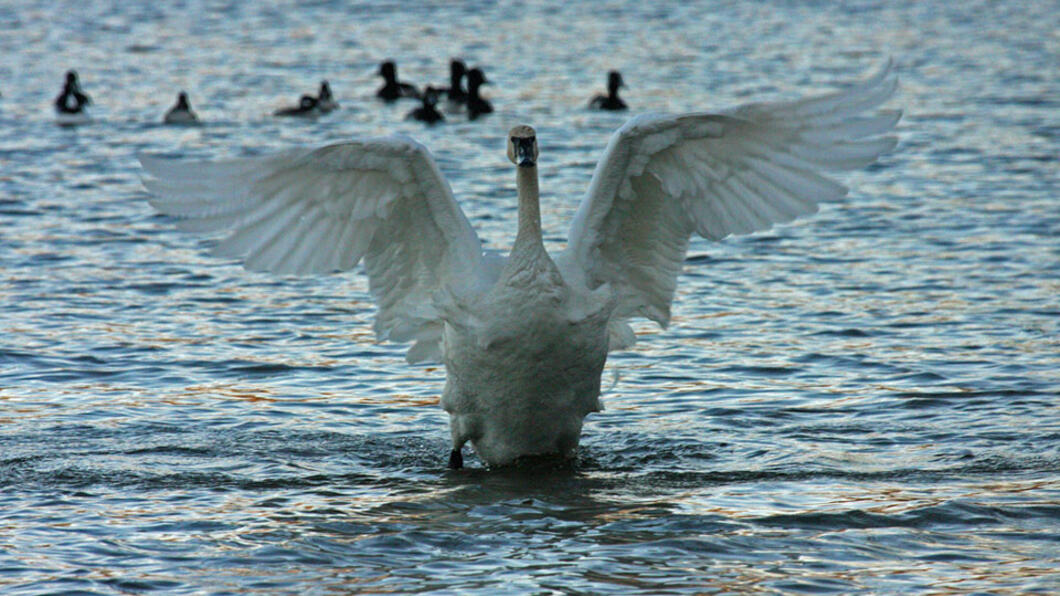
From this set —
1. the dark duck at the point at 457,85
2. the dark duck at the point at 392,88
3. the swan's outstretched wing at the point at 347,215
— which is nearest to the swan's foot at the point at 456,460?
the swan's outstretched wing at the point at 347,215

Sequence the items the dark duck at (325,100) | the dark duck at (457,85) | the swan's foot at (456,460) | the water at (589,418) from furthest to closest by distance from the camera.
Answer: the dark duck at (457,85) → the dark duck at (325,100) → the swan's foot at (456,460) → the water at (589,418)

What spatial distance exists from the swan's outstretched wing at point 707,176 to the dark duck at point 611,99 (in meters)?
14.7

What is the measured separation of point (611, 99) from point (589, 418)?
14017 millimetres

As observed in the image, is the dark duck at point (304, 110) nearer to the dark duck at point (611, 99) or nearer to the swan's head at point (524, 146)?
the dark duck at point (611, 99)

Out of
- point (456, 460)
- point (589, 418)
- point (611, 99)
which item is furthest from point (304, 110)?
point (456, 460)

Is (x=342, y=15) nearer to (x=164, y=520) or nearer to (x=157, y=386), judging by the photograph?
(x=157, y=386)

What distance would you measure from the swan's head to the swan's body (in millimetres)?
14311

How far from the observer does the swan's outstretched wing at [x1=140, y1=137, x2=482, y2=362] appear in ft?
29.3

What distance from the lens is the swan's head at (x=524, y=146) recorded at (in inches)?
364

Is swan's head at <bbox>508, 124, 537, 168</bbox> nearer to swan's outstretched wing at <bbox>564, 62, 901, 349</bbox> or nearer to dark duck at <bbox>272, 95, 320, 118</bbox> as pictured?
swan's outstretched wing at <bbox>564, 62, 901, 349</bbox>

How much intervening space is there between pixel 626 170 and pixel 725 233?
83 cm

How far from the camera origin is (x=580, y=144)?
71.3 feet

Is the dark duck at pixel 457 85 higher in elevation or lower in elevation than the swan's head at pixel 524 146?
lower

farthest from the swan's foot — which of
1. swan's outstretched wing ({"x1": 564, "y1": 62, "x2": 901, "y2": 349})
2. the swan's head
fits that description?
the swan's head
